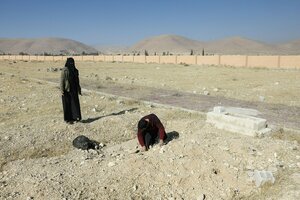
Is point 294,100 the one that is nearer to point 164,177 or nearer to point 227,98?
point 227,98

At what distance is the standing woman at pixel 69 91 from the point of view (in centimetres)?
812

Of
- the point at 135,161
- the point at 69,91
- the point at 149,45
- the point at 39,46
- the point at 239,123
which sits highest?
the point at 39,46

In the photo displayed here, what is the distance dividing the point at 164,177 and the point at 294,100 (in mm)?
8150

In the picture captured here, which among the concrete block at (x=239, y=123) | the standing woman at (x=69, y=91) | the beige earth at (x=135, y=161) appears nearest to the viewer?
the beige earth at (x=135, y=161)

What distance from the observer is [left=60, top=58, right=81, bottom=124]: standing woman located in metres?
8.12

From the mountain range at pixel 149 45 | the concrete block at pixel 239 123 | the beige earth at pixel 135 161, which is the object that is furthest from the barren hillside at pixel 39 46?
the concrete block at pixel 239 123

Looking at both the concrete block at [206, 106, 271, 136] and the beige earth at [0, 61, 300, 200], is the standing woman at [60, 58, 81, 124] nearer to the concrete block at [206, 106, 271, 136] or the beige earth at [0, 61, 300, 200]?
the beige earth at [0, 61, 300, 200]

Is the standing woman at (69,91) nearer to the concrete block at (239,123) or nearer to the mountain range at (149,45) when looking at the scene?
the concrete block at (239,123)

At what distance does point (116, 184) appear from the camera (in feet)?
17.0

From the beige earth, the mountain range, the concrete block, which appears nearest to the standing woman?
the beige earth

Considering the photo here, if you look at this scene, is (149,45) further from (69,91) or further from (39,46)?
(69,91)

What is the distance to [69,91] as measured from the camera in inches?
321

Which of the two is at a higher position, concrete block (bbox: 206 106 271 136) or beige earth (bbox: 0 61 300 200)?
concrete block (bbox: 206 106 271 136)

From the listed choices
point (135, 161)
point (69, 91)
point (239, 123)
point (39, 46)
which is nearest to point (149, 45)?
point (39, 46)
